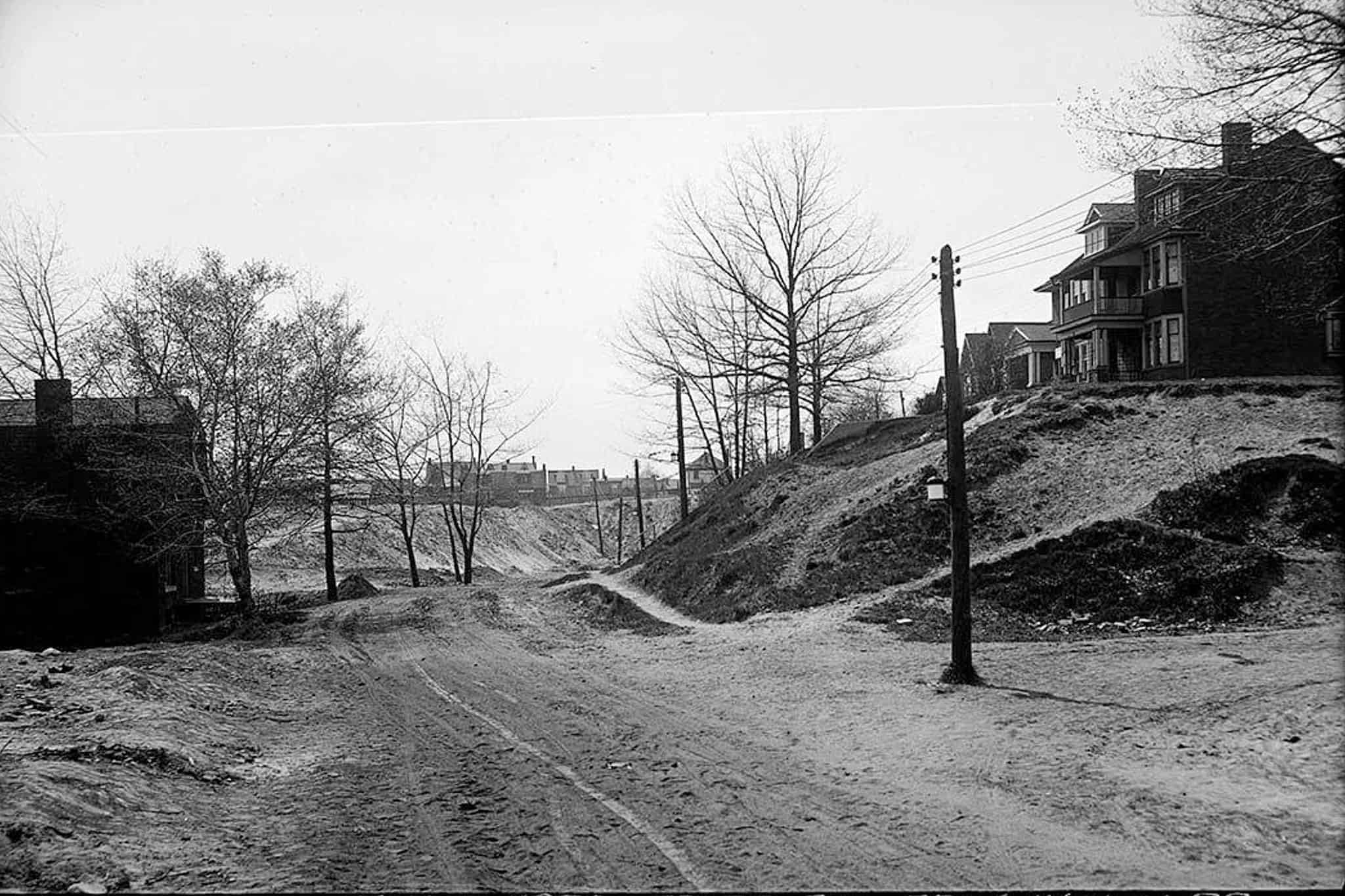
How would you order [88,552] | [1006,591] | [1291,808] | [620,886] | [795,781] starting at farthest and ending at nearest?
[88,552]
[1006,591]
[795,781]
[1291,808]
[620,886]

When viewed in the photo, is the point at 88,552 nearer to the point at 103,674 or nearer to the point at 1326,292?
the point at 103,674

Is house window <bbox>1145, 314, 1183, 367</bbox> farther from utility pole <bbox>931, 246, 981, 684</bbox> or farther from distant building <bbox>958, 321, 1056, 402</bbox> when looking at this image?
utility pole <bbox>931, 246, 981, 684</bbox>

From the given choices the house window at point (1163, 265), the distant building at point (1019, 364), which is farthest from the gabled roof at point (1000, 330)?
the house window at point (1163, 265)

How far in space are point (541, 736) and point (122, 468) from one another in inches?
678

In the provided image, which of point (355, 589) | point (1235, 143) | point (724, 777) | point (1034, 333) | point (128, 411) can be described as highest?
point (1034, 333)

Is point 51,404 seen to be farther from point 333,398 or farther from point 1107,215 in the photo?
point 1107,215

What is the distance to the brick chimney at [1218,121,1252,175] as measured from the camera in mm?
12397

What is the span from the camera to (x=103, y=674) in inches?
482

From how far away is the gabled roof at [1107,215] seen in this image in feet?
119

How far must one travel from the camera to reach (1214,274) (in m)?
29.5

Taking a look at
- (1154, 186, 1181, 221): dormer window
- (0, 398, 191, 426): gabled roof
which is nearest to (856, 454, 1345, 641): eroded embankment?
(1154, 186, 1181, 221): dormer window

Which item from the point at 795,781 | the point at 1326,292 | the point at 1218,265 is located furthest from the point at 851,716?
the point at 1218,265

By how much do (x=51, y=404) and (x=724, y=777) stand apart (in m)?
24.7

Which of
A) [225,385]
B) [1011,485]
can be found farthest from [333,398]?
[1011,485]
